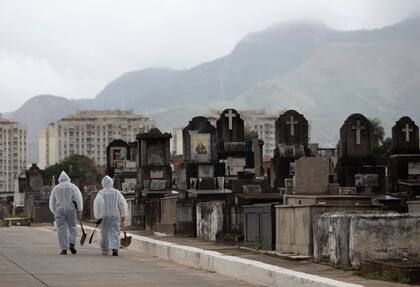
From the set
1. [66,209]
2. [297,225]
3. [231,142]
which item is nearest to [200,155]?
[231,142]

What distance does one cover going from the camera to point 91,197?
135 feet

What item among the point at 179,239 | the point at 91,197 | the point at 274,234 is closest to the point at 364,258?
the point at 274,234

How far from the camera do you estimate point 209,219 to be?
2272 cm

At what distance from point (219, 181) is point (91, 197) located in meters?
14.6

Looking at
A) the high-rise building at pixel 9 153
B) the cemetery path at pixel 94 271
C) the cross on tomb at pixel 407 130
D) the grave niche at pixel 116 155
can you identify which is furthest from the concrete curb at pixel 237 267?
the high-rise building at pixel 9 153

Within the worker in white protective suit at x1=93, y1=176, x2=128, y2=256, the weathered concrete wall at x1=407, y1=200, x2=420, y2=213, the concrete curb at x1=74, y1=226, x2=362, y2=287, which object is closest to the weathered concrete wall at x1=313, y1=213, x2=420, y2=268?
the concrete curb at x1=74, y1=226, x2=362, y2=287

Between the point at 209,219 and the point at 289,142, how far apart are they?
40.7ft

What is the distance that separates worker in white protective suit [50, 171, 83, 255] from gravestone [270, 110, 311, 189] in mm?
12733

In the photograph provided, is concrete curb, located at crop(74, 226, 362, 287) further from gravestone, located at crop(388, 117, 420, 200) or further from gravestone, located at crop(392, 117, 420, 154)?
gravestone, located at crop(392, 117, 420, 154)

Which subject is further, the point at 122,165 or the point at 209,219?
the point at 122,165

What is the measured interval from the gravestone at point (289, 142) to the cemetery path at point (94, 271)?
1217 cm

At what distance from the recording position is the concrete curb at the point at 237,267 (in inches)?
527

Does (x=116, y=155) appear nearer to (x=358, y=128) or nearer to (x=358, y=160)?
(x=358, y=128)

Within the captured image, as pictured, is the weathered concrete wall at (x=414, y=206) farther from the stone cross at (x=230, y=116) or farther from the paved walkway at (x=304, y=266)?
the stone cross at (x=230, y=116)
